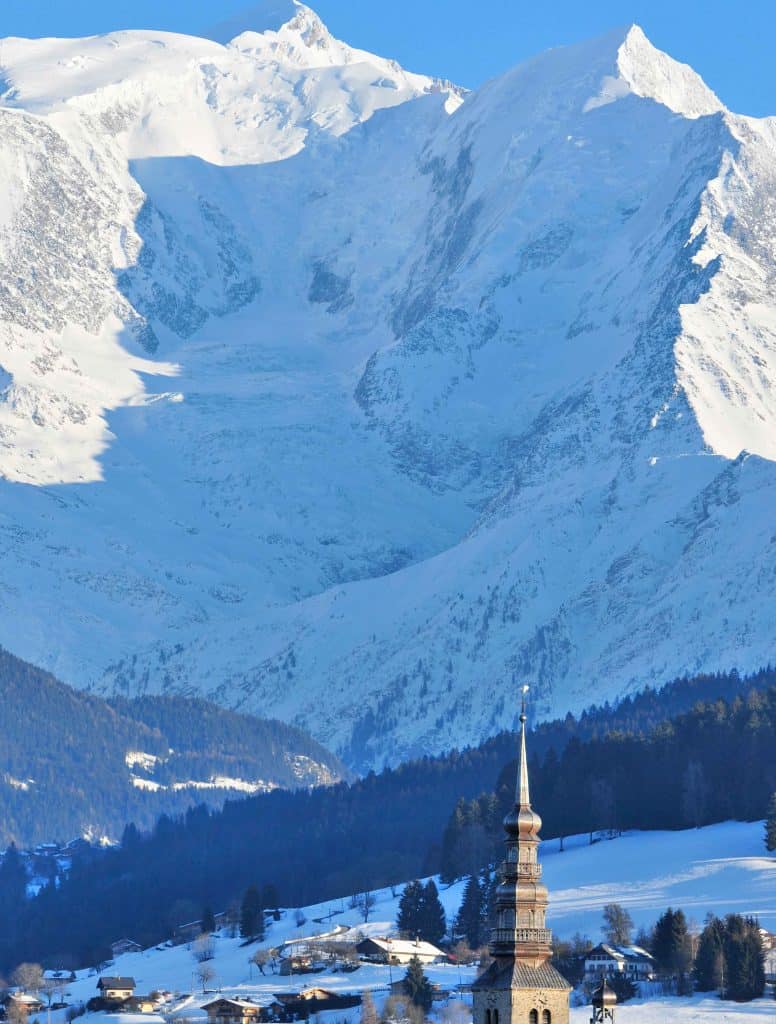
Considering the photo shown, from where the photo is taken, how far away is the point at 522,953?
354ft

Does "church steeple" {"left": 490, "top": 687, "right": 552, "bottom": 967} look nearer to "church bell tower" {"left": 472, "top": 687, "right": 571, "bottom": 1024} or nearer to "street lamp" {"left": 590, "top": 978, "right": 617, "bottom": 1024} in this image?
"church bell tower" {"left": 472, "top": 687, "right": 571, "bottom": 1024}

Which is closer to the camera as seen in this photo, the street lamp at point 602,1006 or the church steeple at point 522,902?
the church steeple at point 522,902

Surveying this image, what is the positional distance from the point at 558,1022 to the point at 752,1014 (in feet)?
296

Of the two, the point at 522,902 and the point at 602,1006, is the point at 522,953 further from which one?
the point at 602,1006

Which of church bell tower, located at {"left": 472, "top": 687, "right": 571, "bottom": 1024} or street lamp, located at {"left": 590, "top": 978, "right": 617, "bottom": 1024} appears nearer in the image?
church bell tower, located at {"left": 472, "top": 687, "right": 571, "bottom": 1024}

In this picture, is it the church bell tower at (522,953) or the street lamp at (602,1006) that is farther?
the street lamp at (602,1006)

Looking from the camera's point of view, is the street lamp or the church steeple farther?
the street lamp

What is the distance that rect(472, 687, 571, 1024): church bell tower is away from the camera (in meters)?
108

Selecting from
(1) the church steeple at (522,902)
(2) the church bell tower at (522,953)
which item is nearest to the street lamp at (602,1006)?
(2) the church bell tower at (522,953)

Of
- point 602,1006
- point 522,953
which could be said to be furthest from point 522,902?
point 602,1006

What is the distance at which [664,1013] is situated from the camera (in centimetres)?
19662

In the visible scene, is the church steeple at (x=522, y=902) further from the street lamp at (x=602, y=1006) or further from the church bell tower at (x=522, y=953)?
the street lamp at (x=602, y=1006)

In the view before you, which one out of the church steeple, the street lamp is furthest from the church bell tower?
the street lamp

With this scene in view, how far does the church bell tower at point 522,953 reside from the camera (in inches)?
4232
